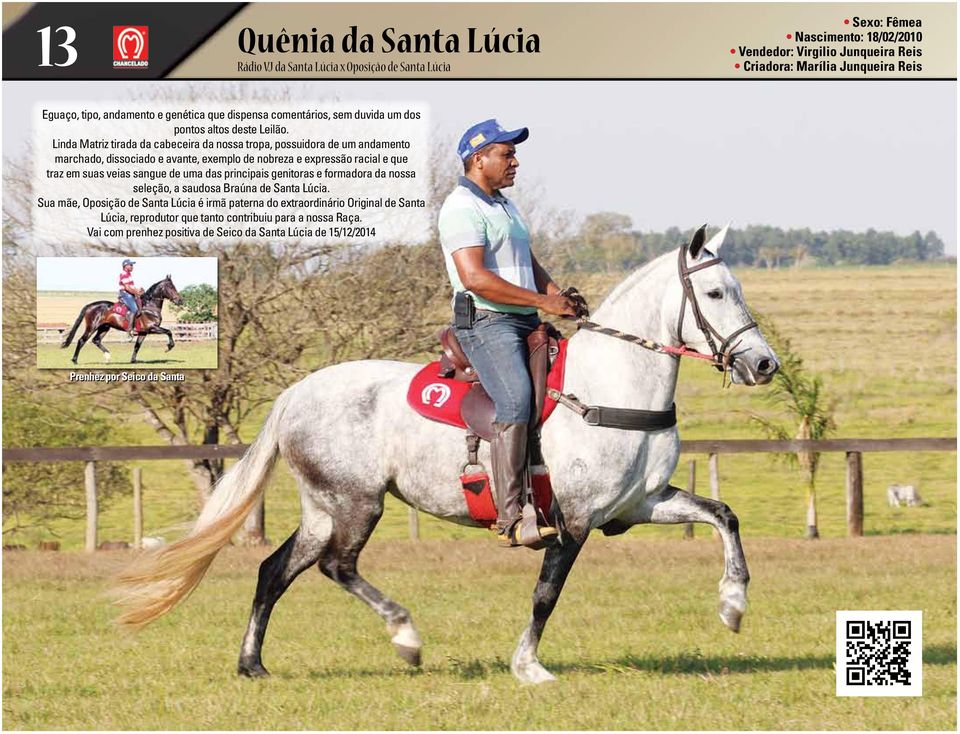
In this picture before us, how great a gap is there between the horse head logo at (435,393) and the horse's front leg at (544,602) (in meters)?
1.02

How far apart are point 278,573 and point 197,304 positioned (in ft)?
25.6

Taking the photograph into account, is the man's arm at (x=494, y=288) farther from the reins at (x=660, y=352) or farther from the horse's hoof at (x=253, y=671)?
the horse's hoof at (x=253, y=671)

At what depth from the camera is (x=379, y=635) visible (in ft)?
31.8

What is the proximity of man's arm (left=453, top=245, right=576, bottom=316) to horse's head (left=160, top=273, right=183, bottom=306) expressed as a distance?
8.49 m

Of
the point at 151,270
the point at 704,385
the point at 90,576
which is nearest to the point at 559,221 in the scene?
the point at 151,270

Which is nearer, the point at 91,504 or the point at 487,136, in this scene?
the point at 487,136

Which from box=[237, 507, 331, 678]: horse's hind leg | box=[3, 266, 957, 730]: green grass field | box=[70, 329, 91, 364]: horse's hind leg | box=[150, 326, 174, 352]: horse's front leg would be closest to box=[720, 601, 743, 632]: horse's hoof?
box=[3, 266, 957, 730]: green grass field

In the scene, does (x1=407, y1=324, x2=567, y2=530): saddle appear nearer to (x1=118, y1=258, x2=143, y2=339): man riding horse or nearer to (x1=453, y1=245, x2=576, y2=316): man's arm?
(x1=453, y1=245, x2=576, y2=316): man's arm

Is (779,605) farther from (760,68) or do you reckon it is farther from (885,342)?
(885,342)

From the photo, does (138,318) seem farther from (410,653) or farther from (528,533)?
(528,533)

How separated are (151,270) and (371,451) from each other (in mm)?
7902

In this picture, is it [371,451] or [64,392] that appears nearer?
[371,451]

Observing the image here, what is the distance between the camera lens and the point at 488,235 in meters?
7.09

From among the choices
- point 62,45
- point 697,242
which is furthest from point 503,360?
point 62,45
